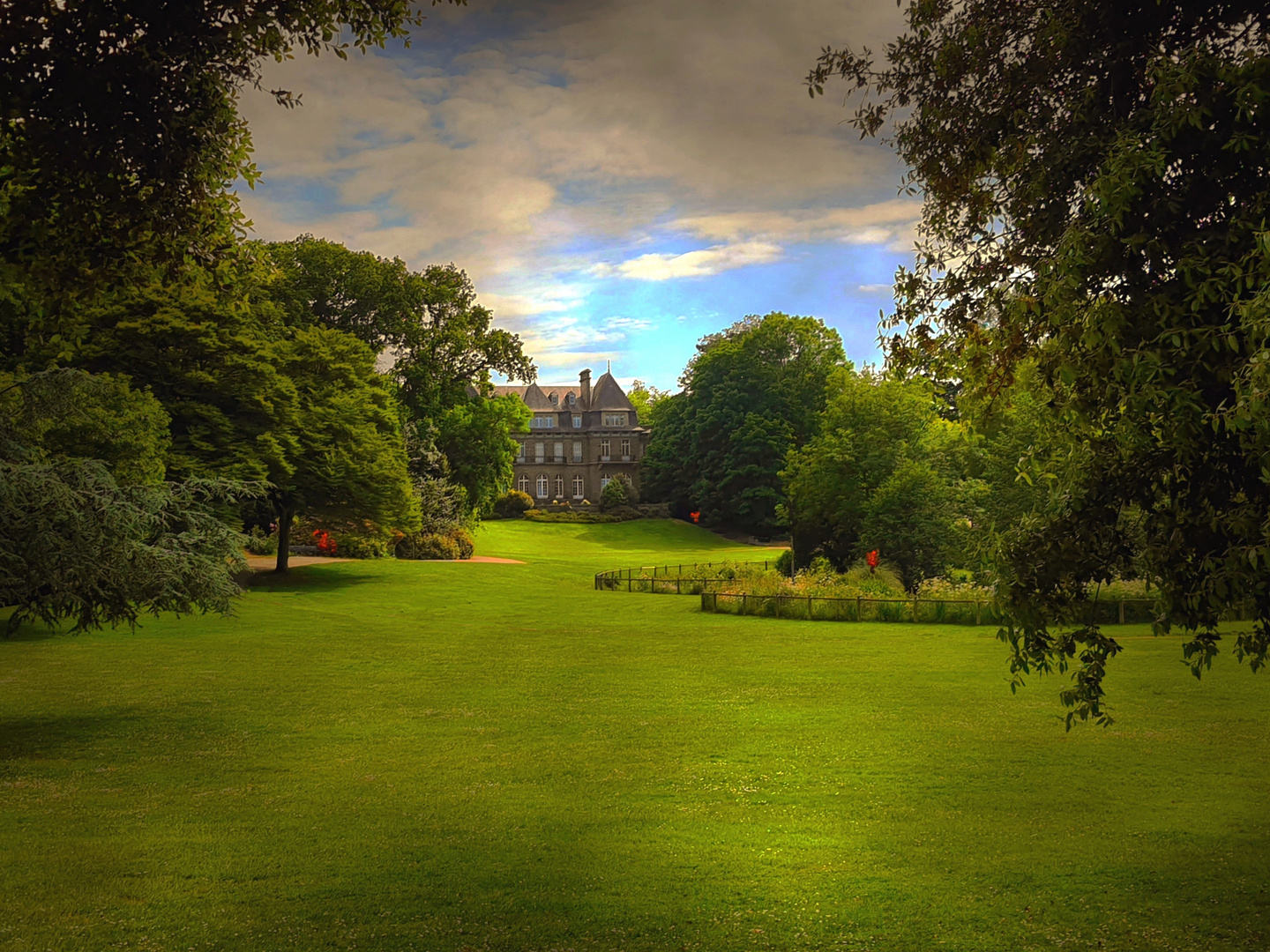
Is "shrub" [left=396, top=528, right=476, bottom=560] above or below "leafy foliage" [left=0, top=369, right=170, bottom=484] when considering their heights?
below

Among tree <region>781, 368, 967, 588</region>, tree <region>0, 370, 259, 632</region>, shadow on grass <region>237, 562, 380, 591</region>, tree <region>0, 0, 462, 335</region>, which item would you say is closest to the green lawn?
tree <region>0, 370, 259, 632</region>

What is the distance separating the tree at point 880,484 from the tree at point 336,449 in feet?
52.0

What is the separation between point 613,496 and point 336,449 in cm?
5112

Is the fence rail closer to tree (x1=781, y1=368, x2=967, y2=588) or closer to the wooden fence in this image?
the wooden fence

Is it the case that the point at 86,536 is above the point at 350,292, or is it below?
below

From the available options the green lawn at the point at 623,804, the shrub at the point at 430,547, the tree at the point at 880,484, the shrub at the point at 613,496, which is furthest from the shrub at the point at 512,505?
the green lawn at the point at 623,804

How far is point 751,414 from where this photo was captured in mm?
76438

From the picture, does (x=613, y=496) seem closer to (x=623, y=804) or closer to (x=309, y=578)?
(x=309, y=578)

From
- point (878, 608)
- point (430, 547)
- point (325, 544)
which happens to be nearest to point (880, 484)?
point (878, 608)

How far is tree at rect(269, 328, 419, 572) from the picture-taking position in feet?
126

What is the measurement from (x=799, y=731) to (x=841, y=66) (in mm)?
8902

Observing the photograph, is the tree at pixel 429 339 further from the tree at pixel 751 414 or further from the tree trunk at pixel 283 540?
the tree at pixel 751 414

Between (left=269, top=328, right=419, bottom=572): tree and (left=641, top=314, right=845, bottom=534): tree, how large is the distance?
38.5 metres

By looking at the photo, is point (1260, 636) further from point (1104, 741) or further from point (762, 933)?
point (1104, 741)
